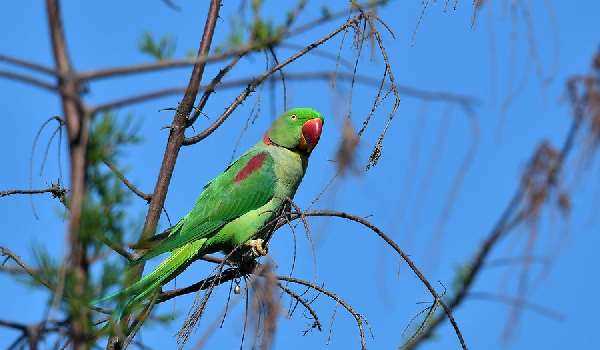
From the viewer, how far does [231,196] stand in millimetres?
5512

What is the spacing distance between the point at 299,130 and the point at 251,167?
450 millimetres

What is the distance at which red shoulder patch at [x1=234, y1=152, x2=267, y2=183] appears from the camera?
18.3ft

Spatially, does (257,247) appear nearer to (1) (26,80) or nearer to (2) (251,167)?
(2) (251,167)

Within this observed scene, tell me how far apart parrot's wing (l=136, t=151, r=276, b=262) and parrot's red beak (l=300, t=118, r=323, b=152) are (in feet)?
0.91

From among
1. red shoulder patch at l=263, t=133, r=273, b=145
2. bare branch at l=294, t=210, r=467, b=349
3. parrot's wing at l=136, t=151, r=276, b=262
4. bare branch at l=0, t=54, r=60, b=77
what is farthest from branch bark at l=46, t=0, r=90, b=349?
red shoulder patch at l=263, t=133, r=273, b=145

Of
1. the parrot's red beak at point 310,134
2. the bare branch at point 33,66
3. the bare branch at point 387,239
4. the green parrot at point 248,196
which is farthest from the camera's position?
the parrot's red beak at point 310,134

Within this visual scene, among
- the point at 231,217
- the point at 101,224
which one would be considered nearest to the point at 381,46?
the point at 101,224

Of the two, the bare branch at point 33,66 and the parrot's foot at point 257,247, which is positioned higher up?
the parrot's foot at point 257,247

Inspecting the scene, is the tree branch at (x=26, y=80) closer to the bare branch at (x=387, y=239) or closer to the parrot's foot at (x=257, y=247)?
the bare branch at (x=387, y=239)

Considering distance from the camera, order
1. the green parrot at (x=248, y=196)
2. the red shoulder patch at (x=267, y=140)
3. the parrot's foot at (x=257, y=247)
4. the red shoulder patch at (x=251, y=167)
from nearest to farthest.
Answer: the parrot's foot at (x=257, y=247)
the green parrot at (x=248, y=196)
the red shoulder patch at (x=251, y=167)
the red shoulder patch at (x=267, y=140)

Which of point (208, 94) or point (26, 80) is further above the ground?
point (208, 94)

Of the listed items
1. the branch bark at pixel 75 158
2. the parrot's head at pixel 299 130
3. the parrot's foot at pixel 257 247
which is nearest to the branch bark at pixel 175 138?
the parrot's foot at pixel 257 247

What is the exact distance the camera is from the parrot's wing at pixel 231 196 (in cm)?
530

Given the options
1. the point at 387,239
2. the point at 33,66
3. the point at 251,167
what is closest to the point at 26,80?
the point at 33,66
